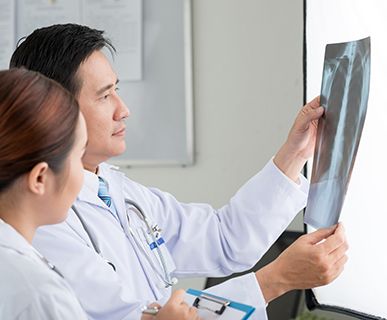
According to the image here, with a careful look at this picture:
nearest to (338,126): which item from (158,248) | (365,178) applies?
(365,178)

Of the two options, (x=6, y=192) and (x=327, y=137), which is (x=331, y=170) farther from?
(x=6, y=192)

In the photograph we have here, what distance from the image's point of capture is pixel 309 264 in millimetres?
1035

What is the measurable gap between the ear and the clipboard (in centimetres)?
29

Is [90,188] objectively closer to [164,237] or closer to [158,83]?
[164,237]

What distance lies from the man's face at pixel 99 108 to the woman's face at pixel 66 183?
33 centimetres

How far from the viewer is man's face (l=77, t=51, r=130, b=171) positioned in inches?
44.3

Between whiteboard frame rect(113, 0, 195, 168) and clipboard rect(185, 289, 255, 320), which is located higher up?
whiteboard frame rect(113, 0, 195, 168)

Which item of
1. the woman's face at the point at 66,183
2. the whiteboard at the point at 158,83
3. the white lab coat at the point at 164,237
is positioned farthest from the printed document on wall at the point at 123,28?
the woman's face at the point at 66,183

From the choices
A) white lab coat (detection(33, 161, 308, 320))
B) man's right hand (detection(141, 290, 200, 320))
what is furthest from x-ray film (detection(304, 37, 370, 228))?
man's right hand (detection(141, 290, 200, 320))

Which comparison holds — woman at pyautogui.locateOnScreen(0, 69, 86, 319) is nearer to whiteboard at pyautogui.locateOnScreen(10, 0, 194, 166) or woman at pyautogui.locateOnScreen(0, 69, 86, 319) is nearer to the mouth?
the mouth

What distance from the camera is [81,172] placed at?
81 centimetres

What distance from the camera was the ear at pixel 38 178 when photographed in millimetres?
746

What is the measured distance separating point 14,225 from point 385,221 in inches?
26.7

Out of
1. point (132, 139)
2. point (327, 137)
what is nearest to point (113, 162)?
point (132, 139)
